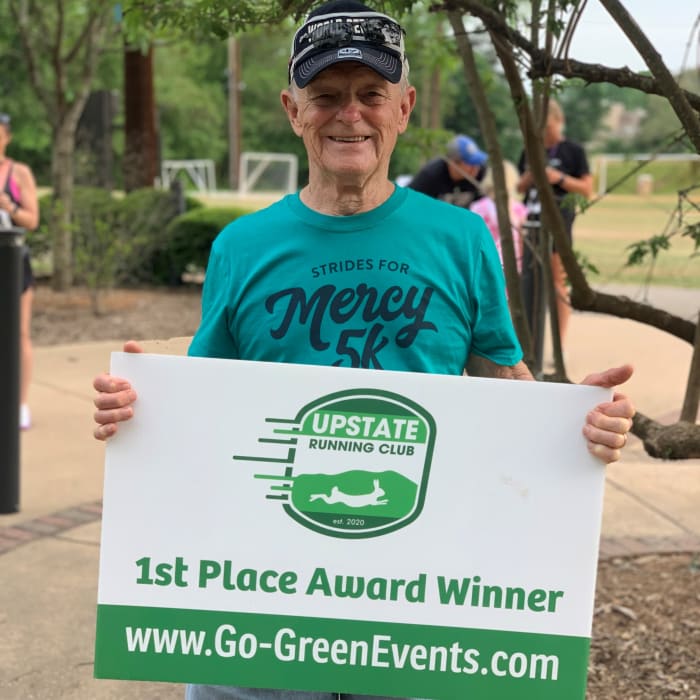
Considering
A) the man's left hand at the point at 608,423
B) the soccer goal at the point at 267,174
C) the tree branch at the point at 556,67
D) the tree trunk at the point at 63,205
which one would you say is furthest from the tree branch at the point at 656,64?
the soccer goal at the point at 267,174

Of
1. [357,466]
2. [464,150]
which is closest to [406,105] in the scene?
[357,466]

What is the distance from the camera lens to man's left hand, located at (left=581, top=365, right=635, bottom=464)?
6.79 ft

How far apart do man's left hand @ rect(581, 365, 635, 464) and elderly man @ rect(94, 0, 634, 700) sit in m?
0.28

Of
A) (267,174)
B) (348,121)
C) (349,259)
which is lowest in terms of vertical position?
(267,174)

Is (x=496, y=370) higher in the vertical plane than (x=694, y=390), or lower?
higher

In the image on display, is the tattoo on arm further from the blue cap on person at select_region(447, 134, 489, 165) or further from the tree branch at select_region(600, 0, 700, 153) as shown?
the blue cap on person at select_region(447, 134, 489, 165)

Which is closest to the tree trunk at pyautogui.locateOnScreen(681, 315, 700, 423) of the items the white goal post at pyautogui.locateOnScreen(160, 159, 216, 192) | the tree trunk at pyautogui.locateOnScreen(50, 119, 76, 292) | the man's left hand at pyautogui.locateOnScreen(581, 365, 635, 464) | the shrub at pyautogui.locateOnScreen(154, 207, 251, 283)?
the man's left hand at pyautogui.locateOnScreen(581, 365, 635, 464)

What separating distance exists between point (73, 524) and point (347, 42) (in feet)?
11.2

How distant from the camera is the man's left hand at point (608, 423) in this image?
2.07m

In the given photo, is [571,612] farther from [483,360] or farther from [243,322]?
[243,322]

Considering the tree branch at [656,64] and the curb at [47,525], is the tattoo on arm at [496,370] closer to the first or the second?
the tree branch at [656,64]

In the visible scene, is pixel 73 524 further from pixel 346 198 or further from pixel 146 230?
pixel 146 230

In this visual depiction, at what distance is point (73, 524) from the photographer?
199 inches

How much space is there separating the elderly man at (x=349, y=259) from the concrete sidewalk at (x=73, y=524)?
0.66ft
